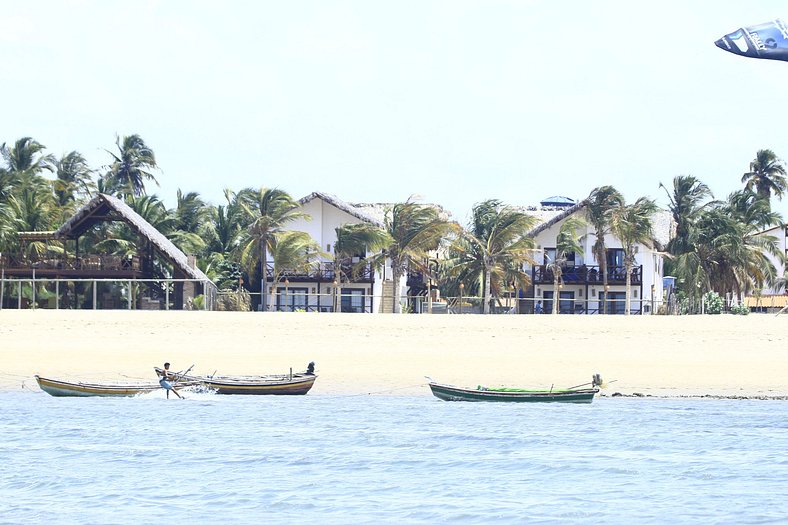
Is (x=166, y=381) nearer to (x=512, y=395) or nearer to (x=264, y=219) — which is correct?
(x=512, y=395)

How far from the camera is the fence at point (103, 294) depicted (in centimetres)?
4850

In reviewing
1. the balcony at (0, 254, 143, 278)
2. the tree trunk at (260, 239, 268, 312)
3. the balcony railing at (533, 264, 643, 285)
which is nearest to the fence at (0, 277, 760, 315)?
the tree trunk at (260, 239, 268, 312)

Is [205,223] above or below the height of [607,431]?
above

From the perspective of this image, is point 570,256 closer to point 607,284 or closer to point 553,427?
point 607,284

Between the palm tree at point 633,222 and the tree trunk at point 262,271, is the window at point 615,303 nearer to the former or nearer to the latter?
the palm tree at point 633,222

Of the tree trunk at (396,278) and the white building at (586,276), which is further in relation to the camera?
the white building at (586,276)

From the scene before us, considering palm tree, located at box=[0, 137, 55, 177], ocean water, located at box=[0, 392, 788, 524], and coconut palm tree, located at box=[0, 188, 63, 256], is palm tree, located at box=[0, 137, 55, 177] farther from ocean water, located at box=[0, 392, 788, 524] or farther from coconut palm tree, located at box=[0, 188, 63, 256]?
ocean water, located at box=[0, 392, 788, 524]

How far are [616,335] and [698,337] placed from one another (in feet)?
7.69

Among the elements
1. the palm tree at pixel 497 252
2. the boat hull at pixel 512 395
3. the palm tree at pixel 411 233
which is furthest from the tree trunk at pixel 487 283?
the boat hull at pixel 512 395

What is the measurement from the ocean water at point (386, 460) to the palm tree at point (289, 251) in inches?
919

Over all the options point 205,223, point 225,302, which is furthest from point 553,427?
point 205,223

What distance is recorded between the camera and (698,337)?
3525cm

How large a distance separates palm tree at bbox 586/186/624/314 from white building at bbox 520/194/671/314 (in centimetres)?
265

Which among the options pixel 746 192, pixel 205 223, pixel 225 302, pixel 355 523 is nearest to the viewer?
pixel 355 523
